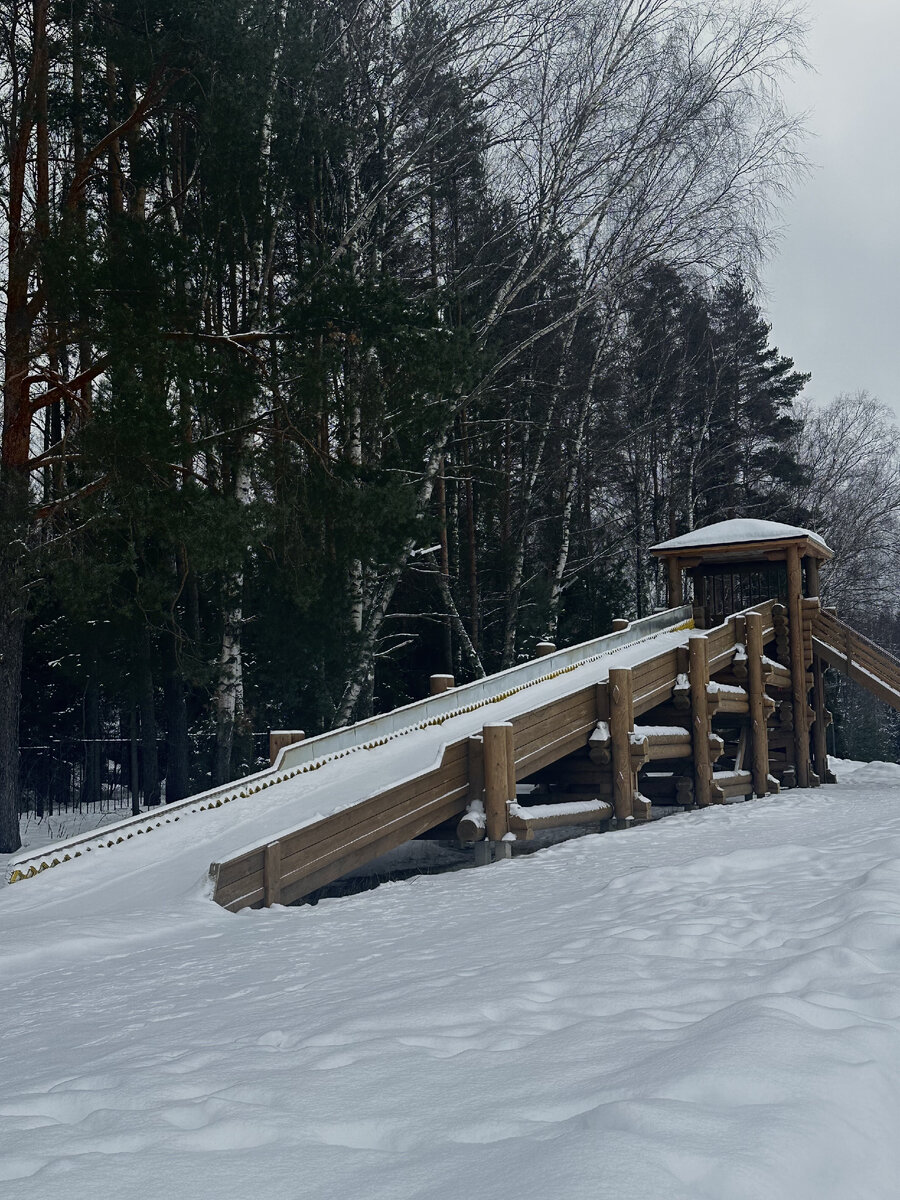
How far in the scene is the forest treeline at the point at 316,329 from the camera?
41.3ft

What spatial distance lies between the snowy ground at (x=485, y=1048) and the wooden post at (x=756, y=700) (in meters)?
9.50

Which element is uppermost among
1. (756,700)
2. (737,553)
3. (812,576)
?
(737,553)

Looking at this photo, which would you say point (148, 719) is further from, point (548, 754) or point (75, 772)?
point (548, 754)

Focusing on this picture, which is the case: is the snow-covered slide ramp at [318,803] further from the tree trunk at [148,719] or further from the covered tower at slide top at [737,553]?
the covered tower at slide top at [737,553]

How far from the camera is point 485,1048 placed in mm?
3562

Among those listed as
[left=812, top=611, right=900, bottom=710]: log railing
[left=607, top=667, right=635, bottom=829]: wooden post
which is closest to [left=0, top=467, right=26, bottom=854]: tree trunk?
[left=607, top=667, right=635, bottom=829]: wooden post

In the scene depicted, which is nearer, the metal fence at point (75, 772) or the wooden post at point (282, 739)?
the wooden post at point (282, 739)

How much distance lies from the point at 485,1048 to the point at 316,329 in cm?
1126

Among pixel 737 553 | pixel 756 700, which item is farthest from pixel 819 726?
pixel 756 700

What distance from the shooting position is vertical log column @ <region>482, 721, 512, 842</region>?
10.1m

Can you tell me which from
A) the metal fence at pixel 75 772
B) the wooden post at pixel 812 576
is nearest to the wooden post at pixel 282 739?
the metal fence at pixel 75 772

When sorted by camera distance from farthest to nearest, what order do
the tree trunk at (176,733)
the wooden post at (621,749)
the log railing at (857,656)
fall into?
1. the log railing at (857,656)
2. the tree trunk at (176,733)
3. the wooden post at (621,749)

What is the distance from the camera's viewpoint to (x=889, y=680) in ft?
62.1

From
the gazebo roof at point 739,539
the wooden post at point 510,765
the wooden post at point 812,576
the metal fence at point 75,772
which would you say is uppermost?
the gazebo roof at point 739,539
